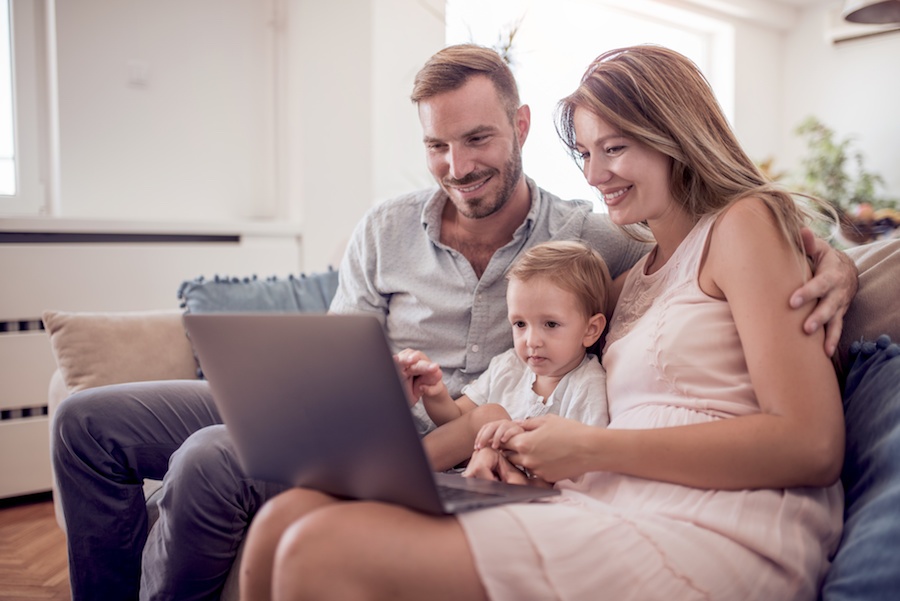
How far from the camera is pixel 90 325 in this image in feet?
6.37

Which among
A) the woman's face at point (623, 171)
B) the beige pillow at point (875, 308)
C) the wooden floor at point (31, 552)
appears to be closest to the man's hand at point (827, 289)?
the beige pillow at point (875, 308)

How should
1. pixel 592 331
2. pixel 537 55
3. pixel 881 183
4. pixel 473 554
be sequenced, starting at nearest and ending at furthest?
pixel 473 554, pixel 592 331, pixel 537 55, pixel 881 183

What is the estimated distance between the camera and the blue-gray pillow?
924mm

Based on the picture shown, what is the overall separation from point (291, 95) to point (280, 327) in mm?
2784

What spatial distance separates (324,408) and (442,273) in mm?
860

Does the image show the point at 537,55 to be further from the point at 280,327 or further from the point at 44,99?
the point at 280,327

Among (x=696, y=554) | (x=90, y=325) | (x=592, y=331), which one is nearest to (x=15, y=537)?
(x=90, y=325)

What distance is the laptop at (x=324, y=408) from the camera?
0.84 meters

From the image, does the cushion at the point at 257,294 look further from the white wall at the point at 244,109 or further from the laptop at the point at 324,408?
the laptop at the point at 324,408

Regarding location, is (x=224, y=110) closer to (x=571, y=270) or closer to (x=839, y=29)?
(x=571, y=270)

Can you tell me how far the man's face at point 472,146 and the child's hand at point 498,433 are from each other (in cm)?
68

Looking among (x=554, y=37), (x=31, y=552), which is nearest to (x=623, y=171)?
(x=31, y=552)

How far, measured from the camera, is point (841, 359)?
49.6 inches

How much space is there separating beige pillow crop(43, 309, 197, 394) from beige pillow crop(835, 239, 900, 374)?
1550mm
